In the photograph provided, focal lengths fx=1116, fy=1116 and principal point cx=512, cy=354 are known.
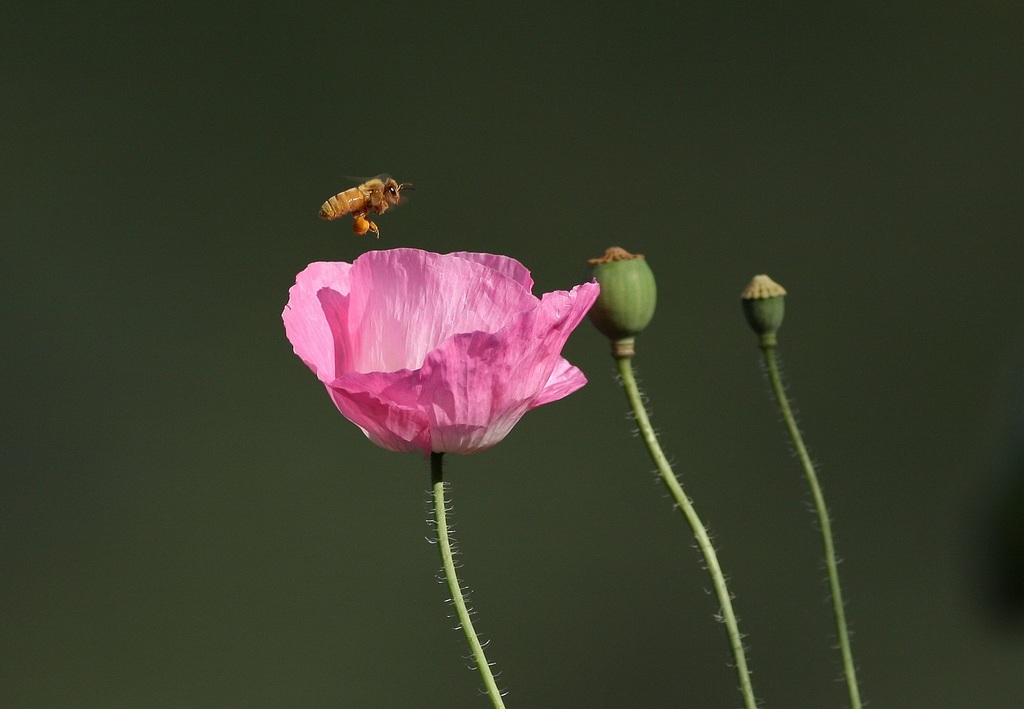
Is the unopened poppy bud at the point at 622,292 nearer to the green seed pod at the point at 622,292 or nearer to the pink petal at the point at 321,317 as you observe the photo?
the green seed pod at the point at 622,292

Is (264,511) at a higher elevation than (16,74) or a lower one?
lower

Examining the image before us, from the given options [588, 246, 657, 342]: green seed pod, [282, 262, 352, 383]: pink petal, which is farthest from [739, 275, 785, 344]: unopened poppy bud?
[282, 262, 352, 383]: pink petal

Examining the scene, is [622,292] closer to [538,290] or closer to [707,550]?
[707,550]

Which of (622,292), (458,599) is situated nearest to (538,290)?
(622,292)

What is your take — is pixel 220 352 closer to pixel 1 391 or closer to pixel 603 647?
pixel 1 391

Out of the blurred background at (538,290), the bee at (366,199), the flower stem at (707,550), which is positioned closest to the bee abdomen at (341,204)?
the bee at (366,199)

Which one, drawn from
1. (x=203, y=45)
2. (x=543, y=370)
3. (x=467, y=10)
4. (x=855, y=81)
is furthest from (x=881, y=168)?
(x=543, y=370)
